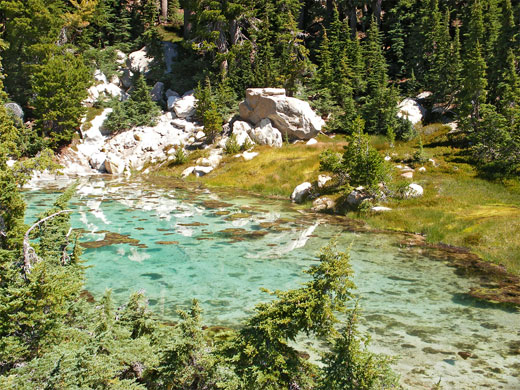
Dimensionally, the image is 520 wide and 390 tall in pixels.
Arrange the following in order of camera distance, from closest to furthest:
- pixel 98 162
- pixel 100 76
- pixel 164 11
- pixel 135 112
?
pixel 98 162
pixel 135 112
pixel 100 76
pixel 164 11

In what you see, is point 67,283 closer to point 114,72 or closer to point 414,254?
point 414,254

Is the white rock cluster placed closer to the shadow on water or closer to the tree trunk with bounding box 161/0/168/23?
the tree trunk with bounding box 161/0/168/23

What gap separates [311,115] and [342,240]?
1074 inches

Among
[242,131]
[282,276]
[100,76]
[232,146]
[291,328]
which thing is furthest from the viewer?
[100,76]

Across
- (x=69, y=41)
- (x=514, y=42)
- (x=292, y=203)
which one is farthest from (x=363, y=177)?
(x=69, y=41)

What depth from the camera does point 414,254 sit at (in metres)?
15.9

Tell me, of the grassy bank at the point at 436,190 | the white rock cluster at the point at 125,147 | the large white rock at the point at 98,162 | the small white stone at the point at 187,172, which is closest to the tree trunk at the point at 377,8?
the grassy bank at the point at 436,190

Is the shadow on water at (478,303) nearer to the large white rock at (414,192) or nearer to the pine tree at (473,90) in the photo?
the large white rock at (414,192)

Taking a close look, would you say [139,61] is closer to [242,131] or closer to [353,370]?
[242,131]

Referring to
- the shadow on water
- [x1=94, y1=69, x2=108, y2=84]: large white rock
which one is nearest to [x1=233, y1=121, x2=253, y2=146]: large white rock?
[x1=94, y1=69, x2=108, y2=84]: large white rock

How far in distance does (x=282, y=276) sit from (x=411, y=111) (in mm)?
33741

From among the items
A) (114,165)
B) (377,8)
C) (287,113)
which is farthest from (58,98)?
(377,8)

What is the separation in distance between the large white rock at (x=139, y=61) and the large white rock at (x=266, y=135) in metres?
27.1

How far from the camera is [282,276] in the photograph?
530 inches
